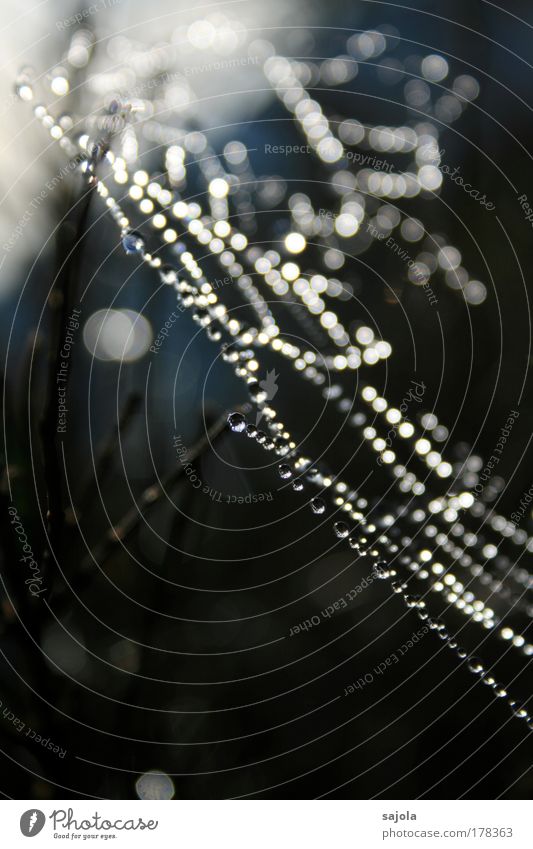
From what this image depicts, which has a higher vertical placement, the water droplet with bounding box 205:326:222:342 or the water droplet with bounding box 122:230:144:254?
the water droplet with bounding box 122:230:144:254

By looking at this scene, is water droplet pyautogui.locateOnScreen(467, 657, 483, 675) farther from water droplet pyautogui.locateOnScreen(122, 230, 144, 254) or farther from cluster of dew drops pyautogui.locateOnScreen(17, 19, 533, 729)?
water droplet pyautogui.locateOnScreen(122, 230, 144, 254)

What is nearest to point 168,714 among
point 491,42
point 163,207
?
point 163,207

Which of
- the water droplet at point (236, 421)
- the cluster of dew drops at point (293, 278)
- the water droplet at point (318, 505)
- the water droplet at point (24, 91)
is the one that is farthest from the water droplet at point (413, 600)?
the water droplet at point (24, 91)

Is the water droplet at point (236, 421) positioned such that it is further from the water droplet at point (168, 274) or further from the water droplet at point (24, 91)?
the water droplet at point (24, 91)

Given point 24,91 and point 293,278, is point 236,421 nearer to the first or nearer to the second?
point 293,278

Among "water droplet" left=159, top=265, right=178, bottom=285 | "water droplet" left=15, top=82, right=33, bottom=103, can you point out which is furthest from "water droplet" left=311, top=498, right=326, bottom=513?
"water droplet" left=15, top=82, right=33, bottom=103

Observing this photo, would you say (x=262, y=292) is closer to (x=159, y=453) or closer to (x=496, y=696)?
(x=159, y=453)
